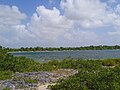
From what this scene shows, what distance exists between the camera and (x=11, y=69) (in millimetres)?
28438

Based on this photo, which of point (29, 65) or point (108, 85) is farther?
point (29, 65)

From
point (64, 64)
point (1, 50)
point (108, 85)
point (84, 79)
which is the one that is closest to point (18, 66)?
point (1, 50)

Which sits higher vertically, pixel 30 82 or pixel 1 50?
pixel 1 50

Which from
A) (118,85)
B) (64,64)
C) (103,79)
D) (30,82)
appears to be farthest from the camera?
(64,64)

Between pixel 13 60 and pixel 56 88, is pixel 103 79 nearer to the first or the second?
pixel 56 88

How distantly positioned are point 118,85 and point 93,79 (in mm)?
2132

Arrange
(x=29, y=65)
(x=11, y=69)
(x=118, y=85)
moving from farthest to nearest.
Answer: (x=29, y=65) → (x=11, y=69) → (x=118, y=85)

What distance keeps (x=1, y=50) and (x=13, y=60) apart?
2.65 metres

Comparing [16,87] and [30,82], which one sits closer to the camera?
[16,87]

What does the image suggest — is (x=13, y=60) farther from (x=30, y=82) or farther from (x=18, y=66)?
(x=30, y=82)

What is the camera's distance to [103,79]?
16125 mm

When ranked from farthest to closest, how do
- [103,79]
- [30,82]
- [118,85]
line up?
1. [30,82]
2. [103,79]
3. [118,85]

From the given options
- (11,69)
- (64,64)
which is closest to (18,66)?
(11,69)

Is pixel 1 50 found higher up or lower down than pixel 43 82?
higher up
